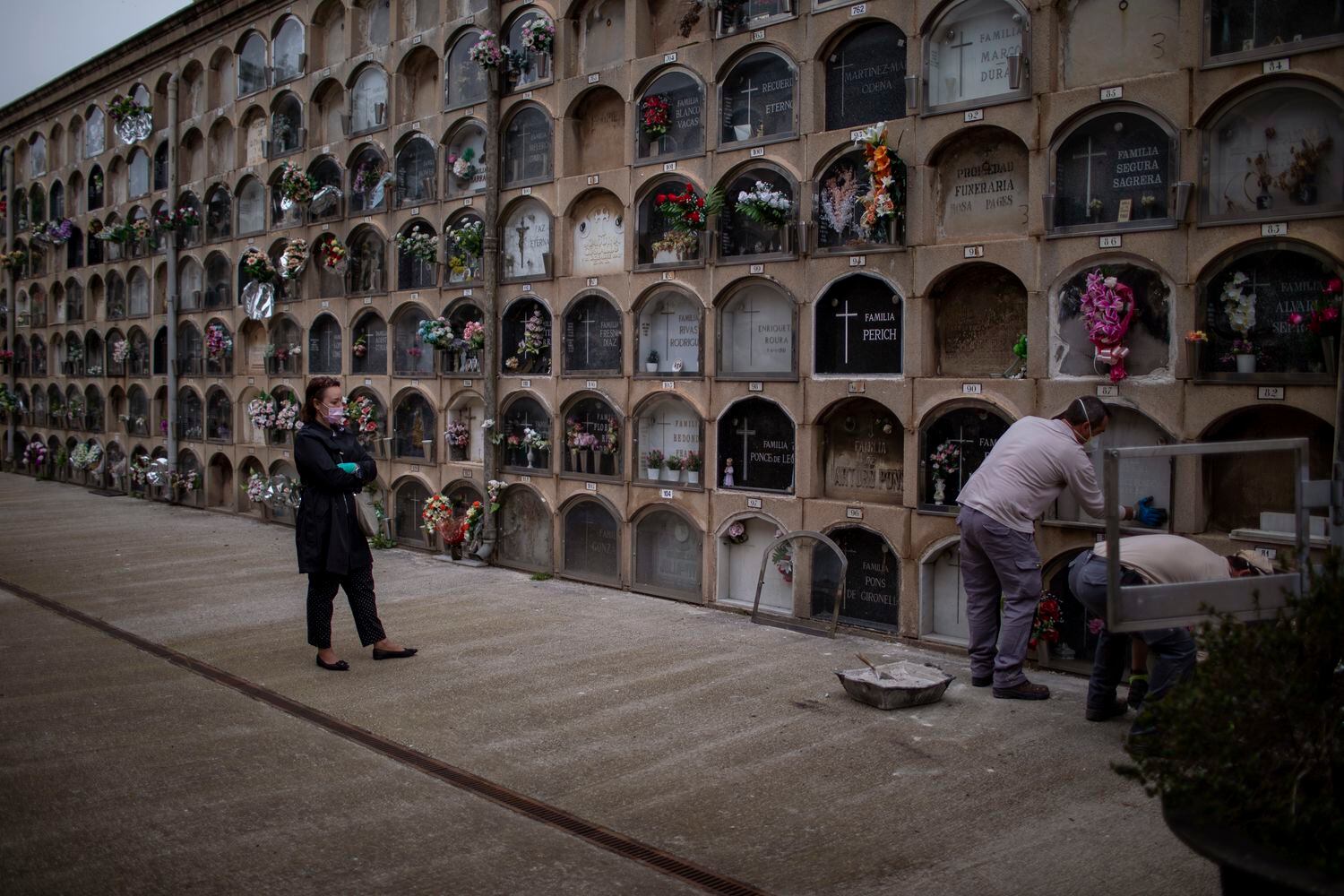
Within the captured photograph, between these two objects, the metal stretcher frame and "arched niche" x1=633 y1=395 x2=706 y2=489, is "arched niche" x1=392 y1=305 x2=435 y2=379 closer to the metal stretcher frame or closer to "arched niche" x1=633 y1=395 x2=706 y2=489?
"arched niche" x1=633 y1=395 x2=706 y2=489

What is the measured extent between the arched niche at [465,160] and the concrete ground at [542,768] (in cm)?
410

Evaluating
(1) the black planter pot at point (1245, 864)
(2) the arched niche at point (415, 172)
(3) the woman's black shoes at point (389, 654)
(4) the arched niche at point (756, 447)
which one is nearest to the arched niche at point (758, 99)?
(4) the arched niche at point (756, 447)

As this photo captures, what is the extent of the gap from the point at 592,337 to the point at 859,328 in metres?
2.54

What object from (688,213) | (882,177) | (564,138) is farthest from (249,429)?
(882,177)

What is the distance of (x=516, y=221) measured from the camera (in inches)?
370

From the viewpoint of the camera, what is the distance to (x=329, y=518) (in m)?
5.95

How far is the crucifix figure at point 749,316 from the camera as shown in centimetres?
758

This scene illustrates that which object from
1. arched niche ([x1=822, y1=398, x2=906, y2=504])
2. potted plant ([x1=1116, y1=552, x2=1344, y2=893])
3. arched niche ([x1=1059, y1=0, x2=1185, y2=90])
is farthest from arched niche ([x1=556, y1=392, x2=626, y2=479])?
potted plant ([x1=1116, y1=552, x2=1344, y2=893])

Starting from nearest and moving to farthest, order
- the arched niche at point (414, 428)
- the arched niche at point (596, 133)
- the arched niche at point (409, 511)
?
the arched niche at point (596, 133), the arched niche at point (414, 428), the arched niche at point (409, 511)

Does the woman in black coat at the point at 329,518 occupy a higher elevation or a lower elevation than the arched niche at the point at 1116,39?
lower

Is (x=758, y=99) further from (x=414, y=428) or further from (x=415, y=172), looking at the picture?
(x=414, y=428)

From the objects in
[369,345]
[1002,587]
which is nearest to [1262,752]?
[1002,587]

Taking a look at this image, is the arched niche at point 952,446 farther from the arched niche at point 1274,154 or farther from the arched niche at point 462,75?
the arched niche at point 462,75

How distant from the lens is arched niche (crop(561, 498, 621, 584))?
851cm
